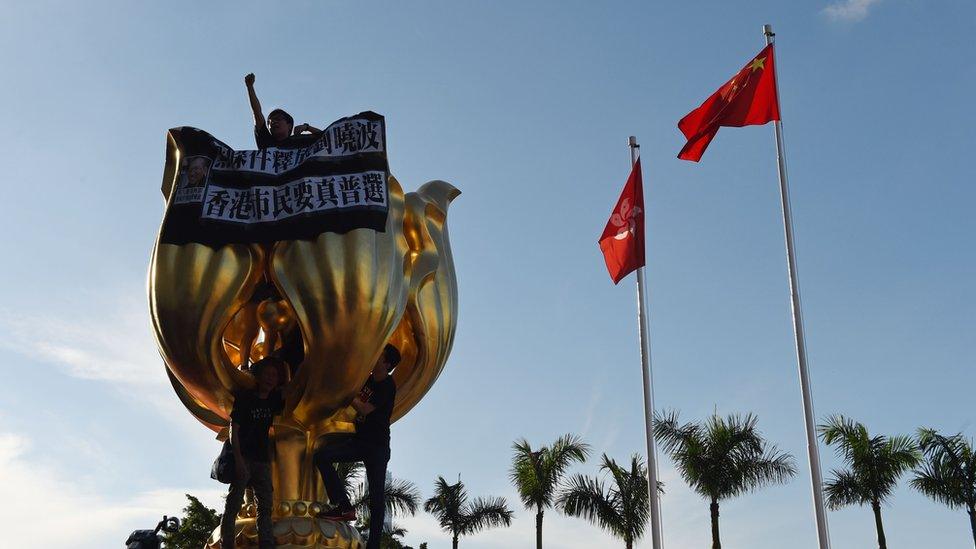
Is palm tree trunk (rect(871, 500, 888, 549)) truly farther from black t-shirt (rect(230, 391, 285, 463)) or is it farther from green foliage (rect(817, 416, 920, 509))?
black t-shirt (rect(230, 391, 285, 463))

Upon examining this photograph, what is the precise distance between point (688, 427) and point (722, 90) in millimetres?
11464

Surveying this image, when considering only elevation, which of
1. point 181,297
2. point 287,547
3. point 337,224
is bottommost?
point 287,547

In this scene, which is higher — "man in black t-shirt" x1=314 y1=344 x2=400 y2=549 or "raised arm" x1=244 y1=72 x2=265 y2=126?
"raised arm" x1=244 y1=72 x2=265 y2=126

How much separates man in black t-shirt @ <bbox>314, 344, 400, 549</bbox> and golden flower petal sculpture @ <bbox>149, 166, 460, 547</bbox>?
15 centimetres

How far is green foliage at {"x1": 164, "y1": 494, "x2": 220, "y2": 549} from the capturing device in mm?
21703

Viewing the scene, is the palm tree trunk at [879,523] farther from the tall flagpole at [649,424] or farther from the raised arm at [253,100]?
the raised arm at [253,100]

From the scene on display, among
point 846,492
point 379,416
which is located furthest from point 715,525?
point 379,416

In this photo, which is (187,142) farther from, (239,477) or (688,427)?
(688,427)

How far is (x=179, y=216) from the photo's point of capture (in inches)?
342

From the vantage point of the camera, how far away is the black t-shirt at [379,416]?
28.3 feet

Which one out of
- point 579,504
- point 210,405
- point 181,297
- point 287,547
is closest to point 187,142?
point 181,297

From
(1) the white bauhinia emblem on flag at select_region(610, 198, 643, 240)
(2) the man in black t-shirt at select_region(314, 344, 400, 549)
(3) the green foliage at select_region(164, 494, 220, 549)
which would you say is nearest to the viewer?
(2) the man in black t-shirt at select_region(314, 344, 400, 549)

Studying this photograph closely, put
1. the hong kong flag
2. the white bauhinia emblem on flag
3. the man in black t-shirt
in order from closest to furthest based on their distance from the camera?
the man in black t-shirt, the hong kong flag, the white bauhinia emblem on flag

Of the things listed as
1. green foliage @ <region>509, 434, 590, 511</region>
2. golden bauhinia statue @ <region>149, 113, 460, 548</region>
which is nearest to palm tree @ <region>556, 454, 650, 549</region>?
green foliage @ <region>509, 434, 590, 511</region>
